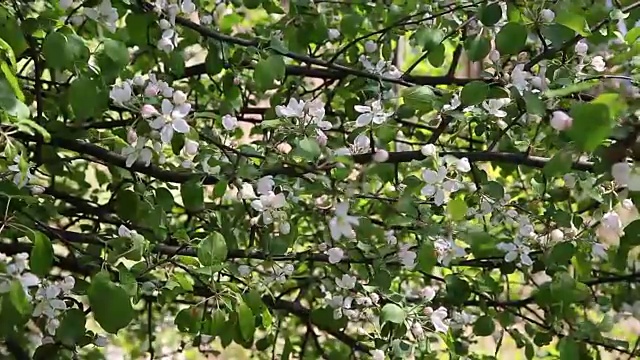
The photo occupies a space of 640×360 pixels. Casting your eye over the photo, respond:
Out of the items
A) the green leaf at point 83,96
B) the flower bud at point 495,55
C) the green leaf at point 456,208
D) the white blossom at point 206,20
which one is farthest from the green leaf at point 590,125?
the white blossom at point 206,20

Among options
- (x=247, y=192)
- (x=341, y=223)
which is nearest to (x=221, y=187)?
(x=247, y=192)

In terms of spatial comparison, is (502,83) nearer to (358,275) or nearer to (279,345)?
(358,275)

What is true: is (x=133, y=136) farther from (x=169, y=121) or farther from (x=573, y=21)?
(x=573, y=21)

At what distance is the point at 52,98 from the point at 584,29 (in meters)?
0.61

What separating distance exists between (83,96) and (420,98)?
310mm

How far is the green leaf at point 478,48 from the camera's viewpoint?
85cm

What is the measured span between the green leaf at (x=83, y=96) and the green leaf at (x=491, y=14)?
0.39m

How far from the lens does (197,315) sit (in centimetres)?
84

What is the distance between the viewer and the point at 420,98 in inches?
30.0

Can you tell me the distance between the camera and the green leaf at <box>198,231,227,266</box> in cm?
72

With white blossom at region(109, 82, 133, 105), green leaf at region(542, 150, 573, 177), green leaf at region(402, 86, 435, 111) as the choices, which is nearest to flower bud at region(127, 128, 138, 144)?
white blossom at region(109, 82, 133, 105)

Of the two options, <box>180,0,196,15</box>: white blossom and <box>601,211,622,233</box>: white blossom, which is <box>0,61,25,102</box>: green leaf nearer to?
<box>180,0,196,15</box>: white blossom

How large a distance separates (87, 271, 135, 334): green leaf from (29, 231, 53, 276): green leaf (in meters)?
0.05

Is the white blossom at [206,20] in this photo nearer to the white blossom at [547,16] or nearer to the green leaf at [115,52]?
the green leaf at [115,52]
